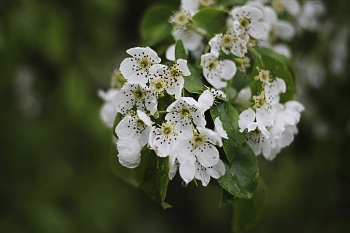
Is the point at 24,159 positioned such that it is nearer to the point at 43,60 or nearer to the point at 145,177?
the point at 43,60

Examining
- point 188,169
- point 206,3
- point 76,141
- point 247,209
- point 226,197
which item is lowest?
point 76,141

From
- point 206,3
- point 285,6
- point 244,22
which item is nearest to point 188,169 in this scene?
point 244,22

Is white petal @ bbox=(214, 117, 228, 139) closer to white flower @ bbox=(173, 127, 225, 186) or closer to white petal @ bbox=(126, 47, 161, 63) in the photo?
white flower @ bbox=(173, 127, 225, 186)

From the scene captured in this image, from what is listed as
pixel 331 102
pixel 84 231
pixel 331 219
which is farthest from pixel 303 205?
pixel 84 231

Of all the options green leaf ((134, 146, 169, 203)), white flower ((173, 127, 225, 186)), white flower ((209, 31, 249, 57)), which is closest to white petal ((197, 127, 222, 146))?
white flower ((173, 127, 225, 186))

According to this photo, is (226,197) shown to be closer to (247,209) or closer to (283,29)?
(247,209)

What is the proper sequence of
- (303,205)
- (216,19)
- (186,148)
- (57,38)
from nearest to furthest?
(186,148), (216,19), (57,38), (303,205)
